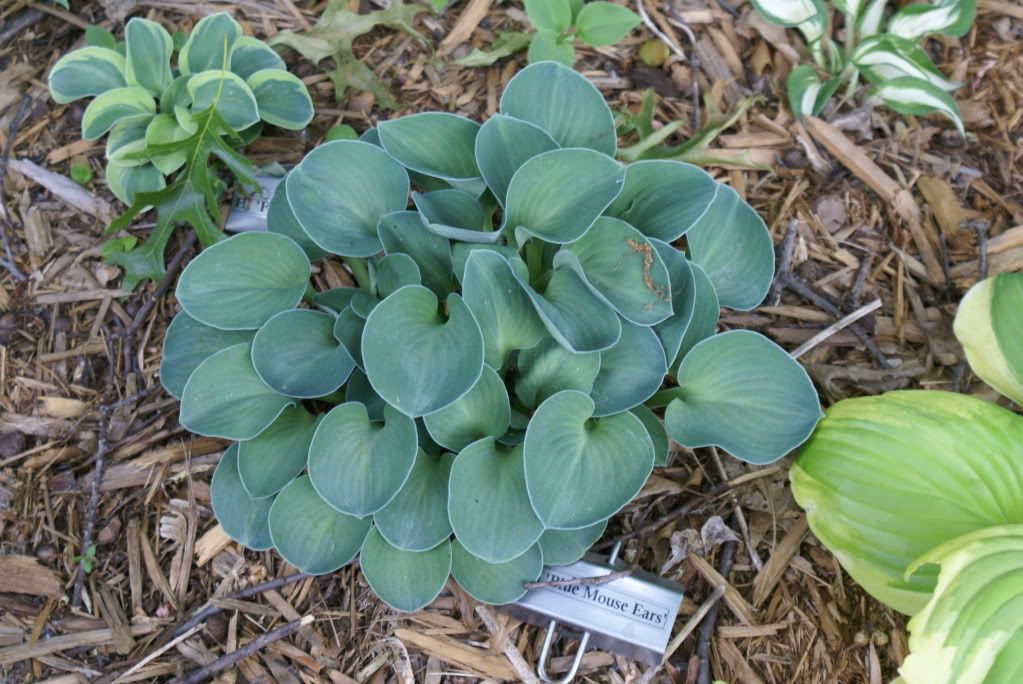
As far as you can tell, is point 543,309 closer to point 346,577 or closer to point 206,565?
point 346,577

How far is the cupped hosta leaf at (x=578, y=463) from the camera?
1.31m

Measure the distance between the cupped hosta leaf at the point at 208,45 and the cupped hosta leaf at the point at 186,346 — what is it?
25.3 inches

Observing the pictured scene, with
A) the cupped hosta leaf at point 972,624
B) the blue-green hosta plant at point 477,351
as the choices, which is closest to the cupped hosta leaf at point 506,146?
the blue-green hosta plant at point 477,351

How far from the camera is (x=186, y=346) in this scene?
156 centimetres

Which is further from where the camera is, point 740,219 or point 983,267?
point 983,267

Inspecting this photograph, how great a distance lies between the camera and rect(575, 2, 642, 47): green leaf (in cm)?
186

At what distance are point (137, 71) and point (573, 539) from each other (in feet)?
4.60

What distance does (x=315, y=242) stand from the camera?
1.54 m

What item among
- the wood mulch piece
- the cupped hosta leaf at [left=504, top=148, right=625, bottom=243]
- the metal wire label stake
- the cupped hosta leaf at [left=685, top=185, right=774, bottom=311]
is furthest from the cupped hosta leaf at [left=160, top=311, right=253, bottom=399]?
the cupped hosta leaf at [left=685, top=185, right=774, bottom=311]

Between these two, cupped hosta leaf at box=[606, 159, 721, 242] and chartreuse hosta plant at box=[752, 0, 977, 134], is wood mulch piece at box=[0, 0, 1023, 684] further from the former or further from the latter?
cupped hosta leaf at box=[606, 159, 721, 242]

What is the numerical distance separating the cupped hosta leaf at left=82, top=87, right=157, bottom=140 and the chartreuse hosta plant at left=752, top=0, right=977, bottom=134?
55.7 inches

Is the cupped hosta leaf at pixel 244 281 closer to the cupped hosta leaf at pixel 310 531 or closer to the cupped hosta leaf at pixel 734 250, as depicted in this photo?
the cupped hosta leaf at pixel 310 531

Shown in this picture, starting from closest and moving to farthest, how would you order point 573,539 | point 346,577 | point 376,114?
point 573,539 → point 346,577 → point 376,114

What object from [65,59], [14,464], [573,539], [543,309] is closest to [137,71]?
[65,59]
